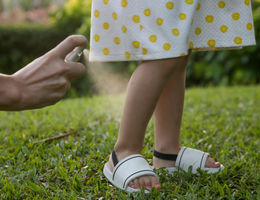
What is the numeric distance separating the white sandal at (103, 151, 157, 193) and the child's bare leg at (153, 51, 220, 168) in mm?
213

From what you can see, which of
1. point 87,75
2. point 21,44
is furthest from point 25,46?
point 87,75

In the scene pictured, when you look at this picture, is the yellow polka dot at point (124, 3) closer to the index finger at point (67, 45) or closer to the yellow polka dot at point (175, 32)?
the yellow polka dot at point (175, 32)

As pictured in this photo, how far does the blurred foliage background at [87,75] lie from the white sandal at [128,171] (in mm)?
3384

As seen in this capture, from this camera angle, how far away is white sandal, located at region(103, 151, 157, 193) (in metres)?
1.37

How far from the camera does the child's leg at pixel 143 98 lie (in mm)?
1338

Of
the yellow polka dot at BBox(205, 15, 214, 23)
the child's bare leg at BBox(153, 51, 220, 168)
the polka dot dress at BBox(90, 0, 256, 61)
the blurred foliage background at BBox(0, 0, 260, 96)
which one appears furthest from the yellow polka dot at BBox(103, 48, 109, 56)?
the blurred foliage background at BBox(0, 0, 260, 96)

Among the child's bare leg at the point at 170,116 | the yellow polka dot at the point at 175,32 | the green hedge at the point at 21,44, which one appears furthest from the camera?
the green hedge at the point at 21,44

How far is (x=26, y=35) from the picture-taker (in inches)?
193

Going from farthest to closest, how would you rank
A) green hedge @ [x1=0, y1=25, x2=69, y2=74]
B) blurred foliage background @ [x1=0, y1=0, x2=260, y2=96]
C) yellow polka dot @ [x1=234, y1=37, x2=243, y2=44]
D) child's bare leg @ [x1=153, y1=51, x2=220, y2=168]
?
1. green hedge @ [x1=0, y1=25, x2=69, y2=74]
2. blurred foliage background @ [x1=0, y1=0, x2=260, y2=96]
3. child's bare leg @ [x1=153, y1=51, x2=220, y2=168]
4. yellow polka dot @ [x1=234, y1=37, x2=243, y2=44]

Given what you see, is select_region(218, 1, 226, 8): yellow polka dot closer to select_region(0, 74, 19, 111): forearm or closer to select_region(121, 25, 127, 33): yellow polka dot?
select_region(121, 25, 127, 33): yellow polka dot

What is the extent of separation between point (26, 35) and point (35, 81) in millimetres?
4154

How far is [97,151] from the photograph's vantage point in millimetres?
1820

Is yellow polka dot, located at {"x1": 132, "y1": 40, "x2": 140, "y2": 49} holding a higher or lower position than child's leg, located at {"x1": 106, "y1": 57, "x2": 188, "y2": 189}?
higher

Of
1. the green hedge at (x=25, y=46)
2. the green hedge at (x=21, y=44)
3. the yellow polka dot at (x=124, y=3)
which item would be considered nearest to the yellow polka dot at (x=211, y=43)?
the yellow polka dot at (x=124, y=3)
